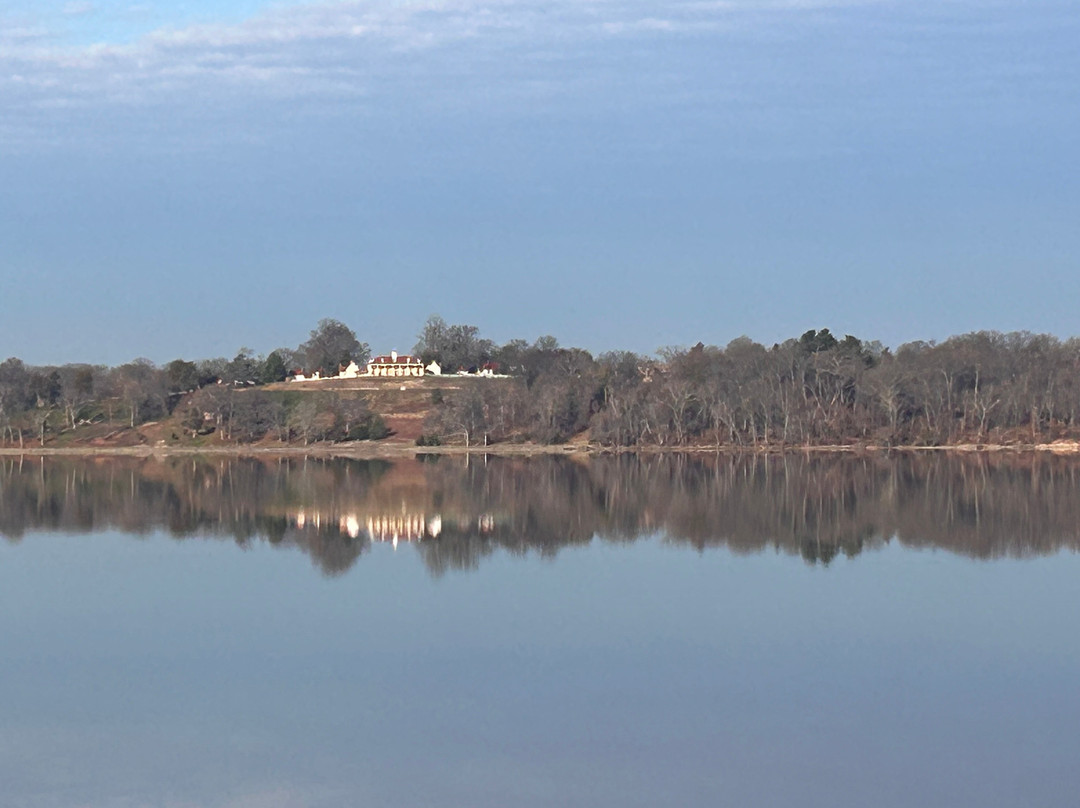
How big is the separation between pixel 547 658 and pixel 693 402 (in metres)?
81.2

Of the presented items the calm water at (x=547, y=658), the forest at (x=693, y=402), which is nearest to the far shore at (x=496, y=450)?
the forest at (x=693, y=402)

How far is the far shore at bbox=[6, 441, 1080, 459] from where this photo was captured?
91.4 metres

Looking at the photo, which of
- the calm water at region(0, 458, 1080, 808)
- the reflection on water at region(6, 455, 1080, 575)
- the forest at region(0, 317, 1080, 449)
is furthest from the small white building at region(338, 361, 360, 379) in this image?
the calm water at region(0, 458, 1080, 808)

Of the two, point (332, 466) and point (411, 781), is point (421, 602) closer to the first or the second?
point (411, 781)

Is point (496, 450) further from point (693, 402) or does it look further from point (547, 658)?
point (547, 658)

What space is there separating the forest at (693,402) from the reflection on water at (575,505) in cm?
1683

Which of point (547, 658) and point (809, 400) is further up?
point (809, 400)

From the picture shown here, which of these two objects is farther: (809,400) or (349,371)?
(349,371)

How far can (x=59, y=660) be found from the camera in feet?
75.9

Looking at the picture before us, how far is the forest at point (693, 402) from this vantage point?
318 ft

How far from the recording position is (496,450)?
98.1 meters

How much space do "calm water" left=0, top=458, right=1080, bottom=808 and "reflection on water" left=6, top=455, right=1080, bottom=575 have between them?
336 mm

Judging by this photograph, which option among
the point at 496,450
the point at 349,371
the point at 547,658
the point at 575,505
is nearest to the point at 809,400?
the point at 496,450

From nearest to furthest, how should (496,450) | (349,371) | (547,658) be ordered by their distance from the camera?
(547,658) < (496,450) < (349,371)
